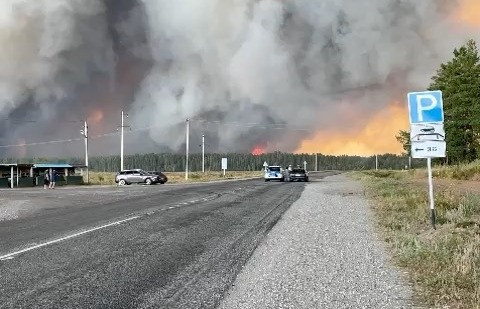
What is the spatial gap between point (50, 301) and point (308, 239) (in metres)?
6.80

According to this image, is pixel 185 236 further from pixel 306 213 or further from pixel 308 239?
pixel 306 213

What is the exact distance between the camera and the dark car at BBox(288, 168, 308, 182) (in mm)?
53500

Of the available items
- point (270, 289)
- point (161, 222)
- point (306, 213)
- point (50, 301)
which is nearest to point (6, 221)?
point (161, 222)

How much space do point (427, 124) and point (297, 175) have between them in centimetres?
4149

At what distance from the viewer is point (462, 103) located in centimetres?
6275

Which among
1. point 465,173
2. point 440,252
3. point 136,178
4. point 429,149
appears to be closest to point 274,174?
point 136,178

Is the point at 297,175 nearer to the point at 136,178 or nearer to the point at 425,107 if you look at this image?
the point at 136,178

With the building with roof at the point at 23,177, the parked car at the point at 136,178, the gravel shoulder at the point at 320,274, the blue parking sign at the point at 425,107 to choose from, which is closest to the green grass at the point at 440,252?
the gravel shoulder at the point at 320,274

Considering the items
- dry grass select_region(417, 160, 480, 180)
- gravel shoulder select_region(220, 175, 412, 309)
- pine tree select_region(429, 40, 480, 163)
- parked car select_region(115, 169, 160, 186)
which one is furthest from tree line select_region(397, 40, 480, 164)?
gravel shoulder select_region(220, 175, 412, 309)

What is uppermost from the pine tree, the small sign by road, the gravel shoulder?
the pine tree

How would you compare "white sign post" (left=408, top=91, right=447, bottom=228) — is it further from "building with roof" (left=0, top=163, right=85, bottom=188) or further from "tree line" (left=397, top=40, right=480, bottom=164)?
"tree line" (left=397, top=40, right=480, bottom=164)

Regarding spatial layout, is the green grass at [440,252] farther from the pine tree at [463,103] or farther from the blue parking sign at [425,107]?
the pine tree at [463,103]

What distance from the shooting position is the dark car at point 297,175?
53.5 meters

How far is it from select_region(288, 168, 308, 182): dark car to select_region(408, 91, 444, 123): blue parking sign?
135ft
